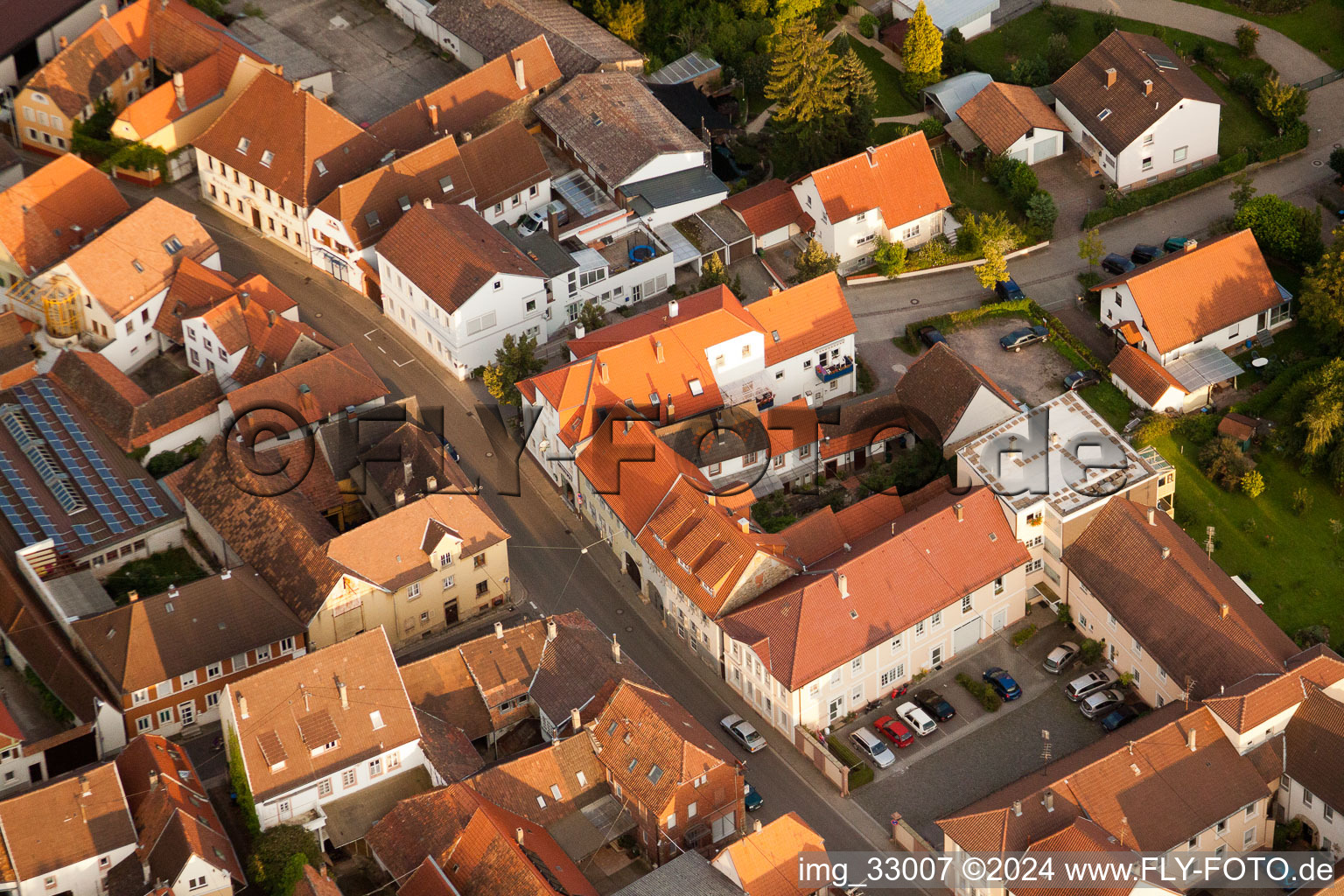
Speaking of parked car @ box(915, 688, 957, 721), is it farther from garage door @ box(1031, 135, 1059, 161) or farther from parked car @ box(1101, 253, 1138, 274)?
garage door @ box(1031, 135, 1059, 161)

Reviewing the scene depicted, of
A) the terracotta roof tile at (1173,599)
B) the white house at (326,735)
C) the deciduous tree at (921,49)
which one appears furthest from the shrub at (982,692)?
the deciduous tree at (921,49)

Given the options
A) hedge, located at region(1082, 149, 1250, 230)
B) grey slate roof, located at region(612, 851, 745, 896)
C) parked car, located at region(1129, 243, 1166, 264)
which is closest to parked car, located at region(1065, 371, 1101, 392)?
parked car, located at region(1129, 243, 1166, 264)

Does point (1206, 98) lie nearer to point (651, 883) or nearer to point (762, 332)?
point (762, 332)

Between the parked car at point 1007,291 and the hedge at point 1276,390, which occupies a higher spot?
the parked car at point 1007,291

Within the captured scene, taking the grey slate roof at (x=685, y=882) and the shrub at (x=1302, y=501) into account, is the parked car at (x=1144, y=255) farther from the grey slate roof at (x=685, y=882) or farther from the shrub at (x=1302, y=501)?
the grey slate roof at (x=685, y=882)

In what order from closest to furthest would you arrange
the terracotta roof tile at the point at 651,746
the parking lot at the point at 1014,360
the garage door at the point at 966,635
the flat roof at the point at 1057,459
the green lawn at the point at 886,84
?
the terracotta roof tile at the point at 651,746, the garage door at the point at 966,635, the flat roof at the point at 1057,459, the parking lot at the point at 1014,360, the green lawn at the point at 886,84

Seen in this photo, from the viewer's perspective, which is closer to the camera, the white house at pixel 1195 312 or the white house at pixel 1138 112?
the white house at pixel 1195 312
